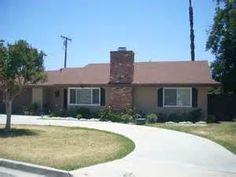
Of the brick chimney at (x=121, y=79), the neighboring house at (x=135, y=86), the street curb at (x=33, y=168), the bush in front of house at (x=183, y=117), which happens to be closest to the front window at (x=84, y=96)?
the neighboring house at (x=135, y=86)

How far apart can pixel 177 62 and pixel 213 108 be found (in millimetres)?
5515

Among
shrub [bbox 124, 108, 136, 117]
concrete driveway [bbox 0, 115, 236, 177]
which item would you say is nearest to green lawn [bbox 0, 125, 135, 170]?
concrete driveway [bbox 0, 115, 236, 177]

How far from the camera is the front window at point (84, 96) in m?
31.6

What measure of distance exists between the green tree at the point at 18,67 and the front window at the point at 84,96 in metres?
10.7

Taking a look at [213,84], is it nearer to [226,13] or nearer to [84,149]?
[226,13]

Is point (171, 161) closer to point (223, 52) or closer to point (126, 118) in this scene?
point (126, 118)

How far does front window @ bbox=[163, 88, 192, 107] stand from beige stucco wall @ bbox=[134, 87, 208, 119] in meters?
0.33

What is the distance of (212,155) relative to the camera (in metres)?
13.6

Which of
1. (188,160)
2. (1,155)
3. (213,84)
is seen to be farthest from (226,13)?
(1,155)

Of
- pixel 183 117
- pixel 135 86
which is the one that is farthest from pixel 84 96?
pixel 183 117

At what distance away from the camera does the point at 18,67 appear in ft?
65.8

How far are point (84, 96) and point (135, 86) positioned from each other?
4285 millimetres

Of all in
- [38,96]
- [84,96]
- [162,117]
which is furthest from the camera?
[38,96]

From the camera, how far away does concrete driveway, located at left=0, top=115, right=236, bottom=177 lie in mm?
10898
